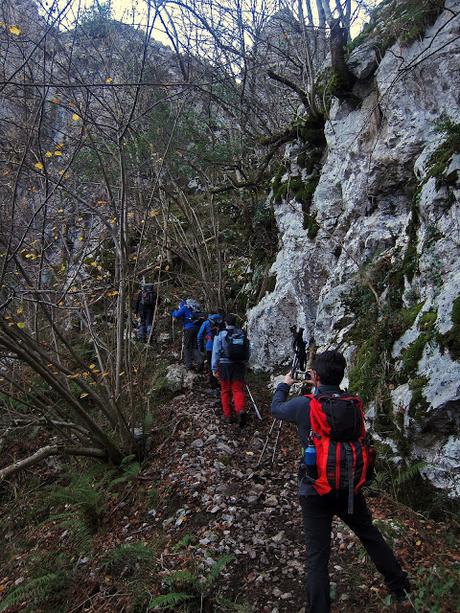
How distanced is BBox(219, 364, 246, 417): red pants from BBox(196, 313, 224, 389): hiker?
4.88ft

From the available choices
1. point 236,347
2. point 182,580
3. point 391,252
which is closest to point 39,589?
point 182,580

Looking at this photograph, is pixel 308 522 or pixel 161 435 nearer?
pixel 308 522

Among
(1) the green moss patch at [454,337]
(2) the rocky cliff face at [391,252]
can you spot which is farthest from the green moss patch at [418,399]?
(1) the green moss patch at [454,337]

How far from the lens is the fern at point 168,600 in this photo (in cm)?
378

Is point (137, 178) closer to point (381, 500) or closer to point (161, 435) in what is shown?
point (161, 435)

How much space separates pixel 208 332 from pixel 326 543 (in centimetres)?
672

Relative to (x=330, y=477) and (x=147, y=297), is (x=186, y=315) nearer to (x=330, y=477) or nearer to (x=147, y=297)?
(x=147, y=297)

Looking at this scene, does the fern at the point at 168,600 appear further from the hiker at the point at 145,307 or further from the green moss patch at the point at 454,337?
the hiker at the point at 145,307

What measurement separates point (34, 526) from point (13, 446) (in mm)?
2723

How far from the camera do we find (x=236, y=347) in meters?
7.82

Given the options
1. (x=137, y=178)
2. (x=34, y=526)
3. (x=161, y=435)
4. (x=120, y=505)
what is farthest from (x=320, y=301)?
(x=137, y=178)

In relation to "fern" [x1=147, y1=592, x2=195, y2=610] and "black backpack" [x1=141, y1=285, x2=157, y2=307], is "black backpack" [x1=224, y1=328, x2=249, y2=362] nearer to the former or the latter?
"fern" [x1=147, y1=592, x2=195, y2=610]

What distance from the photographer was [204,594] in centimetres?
402

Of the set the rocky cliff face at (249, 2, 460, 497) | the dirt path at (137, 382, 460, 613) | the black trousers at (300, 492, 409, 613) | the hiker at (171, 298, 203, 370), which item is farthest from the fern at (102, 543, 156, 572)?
the hiker at (171, 298, 203, 370)
